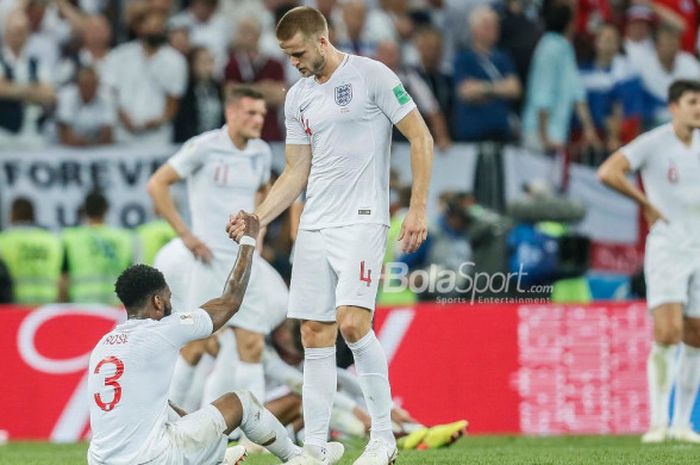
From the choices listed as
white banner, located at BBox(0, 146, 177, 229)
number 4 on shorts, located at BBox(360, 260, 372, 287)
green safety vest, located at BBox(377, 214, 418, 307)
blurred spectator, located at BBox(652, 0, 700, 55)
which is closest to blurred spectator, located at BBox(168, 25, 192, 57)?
white banner, located at BBox(0, 146, 177, 229)

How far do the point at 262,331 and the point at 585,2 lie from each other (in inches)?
338

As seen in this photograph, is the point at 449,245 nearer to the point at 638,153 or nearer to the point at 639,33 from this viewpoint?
the point at 638,153

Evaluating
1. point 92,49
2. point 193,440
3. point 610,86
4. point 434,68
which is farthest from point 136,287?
point 610,86

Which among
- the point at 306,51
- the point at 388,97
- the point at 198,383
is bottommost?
the point at 198,383

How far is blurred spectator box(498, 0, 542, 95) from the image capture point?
17.9 metres

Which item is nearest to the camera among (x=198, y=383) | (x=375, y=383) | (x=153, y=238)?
(x=375, y=383)

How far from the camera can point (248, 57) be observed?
17.2 metres

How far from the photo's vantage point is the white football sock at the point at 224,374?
11961mm

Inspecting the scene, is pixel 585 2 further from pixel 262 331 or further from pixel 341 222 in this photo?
pixel 341 222

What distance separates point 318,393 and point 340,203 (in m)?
1.10

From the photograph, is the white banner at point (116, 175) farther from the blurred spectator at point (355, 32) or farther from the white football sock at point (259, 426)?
the white football sock at point (259, 426)

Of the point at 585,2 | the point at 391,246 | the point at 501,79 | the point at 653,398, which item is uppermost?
the point at 585,2

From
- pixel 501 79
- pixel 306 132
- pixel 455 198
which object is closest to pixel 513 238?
pixel 455 198

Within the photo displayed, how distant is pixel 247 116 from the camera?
1223cm
